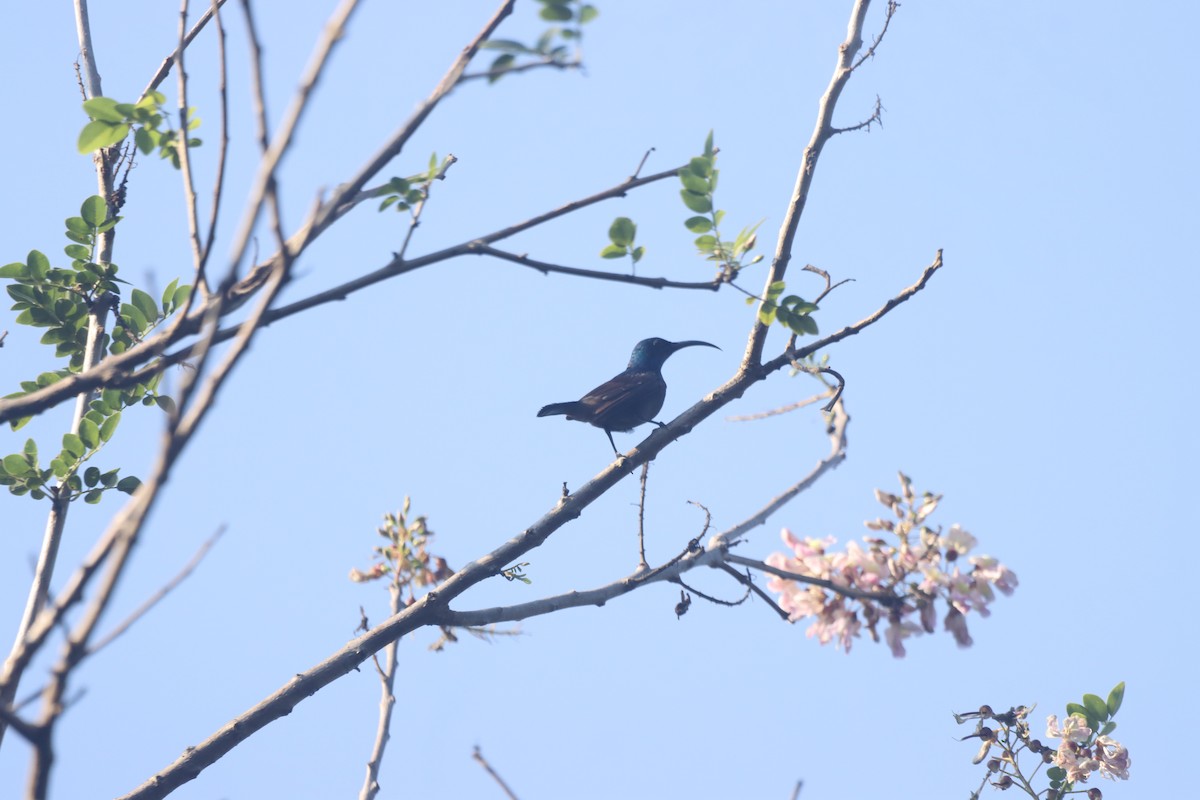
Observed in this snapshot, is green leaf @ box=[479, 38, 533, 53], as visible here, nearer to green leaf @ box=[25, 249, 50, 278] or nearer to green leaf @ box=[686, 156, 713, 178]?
green leaf @ box=[686, 156, 713, 178]

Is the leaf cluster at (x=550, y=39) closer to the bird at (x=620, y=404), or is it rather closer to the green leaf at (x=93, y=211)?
the green leaf at (x=93, y=211)

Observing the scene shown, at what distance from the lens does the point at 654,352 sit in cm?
870

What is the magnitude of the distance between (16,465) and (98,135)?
1.40m

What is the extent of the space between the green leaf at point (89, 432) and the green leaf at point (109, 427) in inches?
2.2

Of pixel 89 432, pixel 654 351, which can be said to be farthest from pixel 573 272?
pixel 654 351

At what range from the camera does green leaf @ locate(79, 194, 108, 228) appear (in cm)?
437

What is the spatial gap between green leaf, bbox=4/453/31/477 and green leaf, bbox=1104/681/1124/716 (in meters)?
4.09

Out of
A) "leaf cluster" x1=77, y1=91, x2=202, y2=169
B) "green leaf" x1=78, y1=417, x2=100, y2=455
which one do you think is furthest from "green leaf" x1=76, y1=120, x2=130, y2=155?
"green leaf" x1=78, y1=417, x2=100, y2=455

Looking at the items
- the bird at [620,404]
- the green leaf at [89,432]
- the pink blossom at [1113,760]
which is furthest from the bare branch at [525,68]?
the bird at [620,404]

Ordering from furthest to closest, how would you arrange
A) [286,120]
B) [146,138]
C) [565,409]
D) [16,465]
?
1. [565,409]
2. [16,465]
3. [146,138]
4. [286,120]

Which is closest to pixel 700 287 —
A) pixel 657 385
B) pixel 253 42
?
pixel 253 42

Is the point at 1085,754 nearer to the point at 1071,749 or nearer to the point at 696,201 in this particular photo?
the point at 1071,749

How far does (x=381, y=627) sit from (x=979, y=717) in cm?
215

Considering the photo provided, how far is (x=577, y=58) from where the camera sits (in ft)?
8.86
